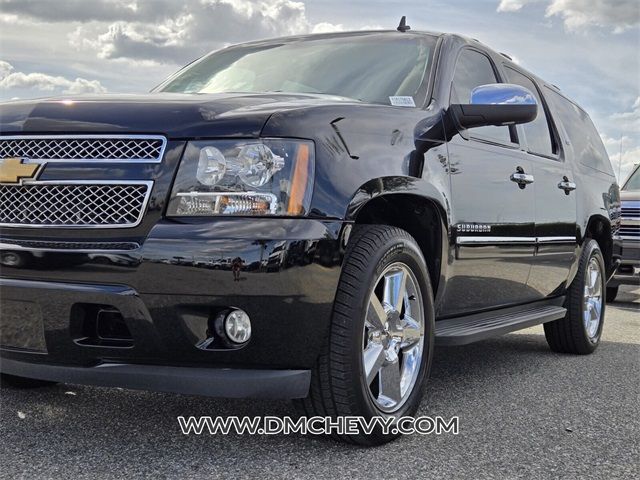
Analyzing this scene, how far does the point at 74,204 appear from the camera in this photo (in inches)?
111

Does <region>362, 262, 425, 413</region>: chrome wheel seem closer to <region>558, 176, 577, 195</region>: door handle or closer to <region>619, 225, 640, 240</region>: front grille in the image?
<region>558, 176, 577, 195</region>: door handle

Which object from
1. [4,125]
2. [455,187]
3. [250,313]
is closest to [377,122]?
[455,187]

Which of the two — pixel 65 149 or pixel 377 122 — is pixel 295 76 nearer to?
pixel 377 122

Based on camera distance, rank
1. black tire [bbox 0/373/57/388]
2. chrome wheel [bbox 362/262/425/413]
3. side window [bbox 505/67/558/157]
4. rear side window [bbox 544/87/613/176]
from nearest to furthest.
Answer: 1. chrome wheel [bbox 362/262/425/413]
2. black tire [bbox 0/373/57/388]
3. side window [bbox 505/67/558/157]
4. rear side window [bbox 544/87/613/176]

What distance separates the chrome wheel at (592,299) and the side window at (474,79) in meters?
1.77

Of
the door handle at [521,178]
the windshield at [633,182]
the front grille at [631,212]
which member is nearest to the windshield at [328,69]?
the door handle at [521,178]

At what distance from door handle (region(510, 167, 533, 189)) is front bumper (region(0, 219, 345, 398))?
6.17ft

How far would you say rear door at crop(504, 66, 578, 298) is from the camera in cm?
484

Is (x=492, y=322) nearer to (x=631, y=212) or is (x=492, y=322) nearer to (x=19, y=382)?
(x=19, y=382)

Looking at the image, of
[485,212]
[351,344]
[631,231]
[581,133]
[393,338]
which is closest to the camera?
[351,344]

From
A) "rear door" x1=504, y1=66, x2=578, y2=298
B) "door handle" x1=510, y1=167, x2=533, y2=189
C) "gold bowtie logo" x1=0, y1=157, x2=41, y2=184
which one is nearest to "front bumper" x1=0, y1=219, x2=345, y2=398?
"gold bowtie logo" x1=0, y1=157, x2=41, y2=184

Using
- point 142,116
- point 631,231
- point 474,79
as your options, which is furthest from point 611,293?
point 142,116

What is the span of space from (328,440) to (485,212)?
1527 mm

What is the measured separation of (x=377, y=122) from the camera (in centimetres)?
323
